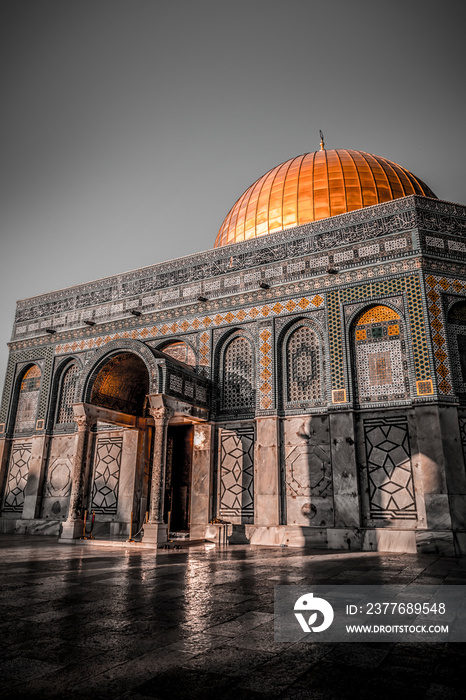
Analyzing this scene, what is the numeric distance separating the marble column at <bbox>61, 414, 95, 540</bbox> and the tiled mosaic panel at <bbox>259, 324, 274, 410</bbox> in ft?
17.2

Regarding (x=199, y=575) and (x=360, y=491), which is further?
(x=360, y=491)

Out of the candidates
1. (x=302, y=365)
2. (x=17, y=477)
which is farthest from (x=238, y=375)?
(x=17, y=477)

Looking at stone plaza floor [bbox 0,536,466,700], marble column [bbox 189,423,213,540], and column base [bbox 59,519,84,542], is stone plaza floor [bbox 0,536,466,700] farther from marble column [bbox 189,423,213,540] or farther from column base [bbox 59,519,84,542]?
column base [bbox 59,519,84,542]

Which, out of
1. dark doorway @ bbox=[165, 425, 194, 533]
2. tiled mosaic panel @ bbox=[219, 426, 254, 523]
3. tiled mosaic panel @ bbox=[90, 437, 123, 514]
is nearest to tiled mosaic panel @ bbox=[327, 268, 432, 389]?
tiled mosaic panel @ bbox=[219, 426, 254, 523]

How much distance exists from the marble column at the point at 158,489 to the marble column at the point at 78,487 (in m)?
2.66

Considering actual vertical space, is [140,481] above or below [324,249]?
below

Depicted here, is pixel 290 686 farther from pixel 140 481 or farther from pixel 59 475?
pixel 59 475

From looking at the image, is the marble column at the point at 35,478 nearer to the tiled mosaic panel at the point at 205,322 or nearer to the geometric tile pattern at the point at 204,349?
the tiled mosaic panel at the point at 205,322

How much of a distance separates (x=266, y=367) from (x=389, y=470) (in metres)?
4.43

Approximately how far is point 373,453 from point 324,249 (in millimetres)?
6146

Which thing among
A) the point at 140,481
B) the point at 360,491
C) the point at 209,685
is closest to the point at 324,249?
the point at 360,491

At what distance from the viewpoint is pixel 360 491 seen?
38.8 ft

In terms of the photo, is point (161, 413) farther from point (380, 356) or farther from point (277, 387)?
point (380, 356)

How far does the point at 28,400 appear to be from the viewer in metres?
18.1
